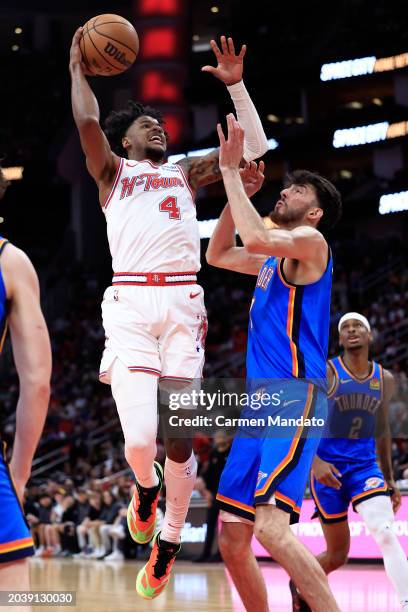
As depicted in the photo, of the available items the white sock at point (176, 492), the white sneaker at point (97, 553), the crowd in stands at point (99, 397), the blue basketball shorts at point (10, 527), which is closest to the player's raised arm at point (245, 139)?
the white sock at point (176, 492)

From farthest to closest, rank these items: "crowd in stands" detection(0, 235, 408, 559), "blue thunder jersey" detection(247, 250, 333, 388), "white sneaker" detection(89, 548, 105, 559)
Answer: "crowd in stands" detection(0, 235, 408, 559), "white sneaker" detection(89, 548, 105, 559), "blue thunder jersey" detection(247, 250, 333, 388)

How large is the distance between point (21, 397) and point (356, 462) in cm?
503

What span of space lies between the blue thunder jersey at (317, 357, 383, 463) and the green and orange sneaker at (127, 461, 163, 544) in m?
1.98

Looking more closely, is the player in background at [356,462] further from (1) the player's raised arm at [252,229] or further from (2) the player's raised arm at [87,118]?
(2) the player's raised arm at [87,118]

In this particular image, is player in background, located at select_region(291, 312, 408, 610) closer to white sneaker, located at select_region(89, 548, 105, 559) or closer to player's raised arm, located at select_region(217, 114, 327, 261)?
player's raised arm, located at select_region(217, 114, 327, 261)

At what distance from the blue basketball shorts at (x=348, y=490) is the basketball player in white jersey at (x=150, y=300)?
5.54 feet

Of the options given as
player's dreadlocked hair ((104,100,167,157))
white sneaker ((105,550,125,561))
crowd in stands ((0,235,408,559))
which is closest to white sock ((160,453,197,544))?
player's dreadlocked hair ((104,100,167,157))

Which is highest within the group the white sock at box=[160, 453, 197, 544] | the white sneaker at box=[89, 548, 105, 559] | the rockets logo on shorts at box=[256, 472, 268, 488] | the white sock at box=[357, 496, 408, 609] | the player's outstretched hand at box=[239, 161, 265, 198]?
the player's outstretched hand at box=[239, 161, 265, 198]

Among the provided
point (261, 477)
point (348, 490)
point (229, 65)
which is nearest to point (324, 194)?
point (229, 65)

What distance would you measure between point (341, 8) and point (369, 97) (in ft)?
17.3

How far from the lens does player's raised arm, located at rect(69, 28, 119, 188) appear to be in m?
6.41

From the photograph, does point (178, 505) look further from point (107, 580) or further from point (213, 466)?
point (213, 466)

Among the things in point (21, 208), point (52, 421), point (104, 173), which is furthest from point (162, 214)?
point (21, 208)

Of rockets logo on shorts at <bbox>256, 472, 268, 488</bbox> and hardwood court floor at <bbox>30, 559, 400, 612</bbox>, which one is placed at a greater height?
rockets logo on shorts at <bbox>256, 472, 268, 488</bbox>
